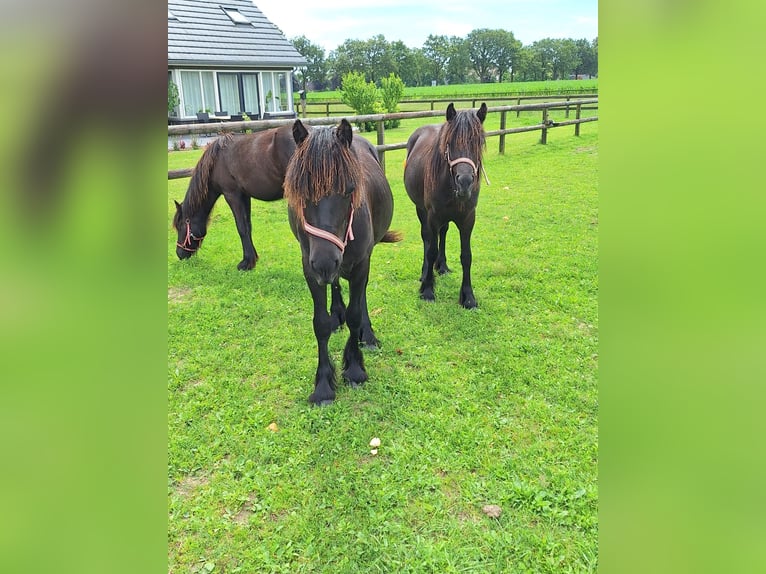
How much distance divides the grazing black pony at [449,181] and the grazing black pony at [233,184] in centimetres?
191

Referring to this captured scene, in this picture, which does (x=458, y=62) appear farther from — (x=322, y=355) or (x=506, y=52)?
(x=322, y=355)

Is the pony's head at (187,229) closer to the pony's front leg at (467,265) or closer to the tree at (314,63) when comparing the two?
the pony's front leg at (467,265)

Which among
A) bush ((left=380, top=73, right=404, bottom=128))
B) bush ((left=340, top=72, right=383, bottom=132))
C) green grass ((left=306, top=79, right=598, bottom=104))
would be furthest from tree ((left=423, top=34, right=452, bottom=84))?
bush ((left=340, top=72, right=383, bottom=132))

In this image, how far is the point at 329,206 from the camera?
116 inches

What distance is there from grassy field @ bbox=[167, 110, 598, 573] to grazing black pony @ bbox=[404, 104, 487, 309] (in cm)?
46

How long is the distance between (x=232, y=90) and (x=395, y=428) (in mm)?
20963

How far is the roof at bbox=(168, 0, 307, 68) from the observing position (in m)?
17.8

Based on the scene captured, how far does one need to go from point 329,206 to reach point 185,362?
2.33m

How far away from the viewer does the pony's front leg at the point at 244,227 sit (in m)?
6.59

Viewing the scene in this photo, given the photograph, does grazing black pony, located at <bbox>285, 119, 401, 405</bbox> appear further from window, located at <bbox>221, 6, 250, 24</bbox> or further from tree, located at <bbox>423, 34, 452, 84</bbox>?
tree, located at <bbox>423, 34, 452, 84</bbox>

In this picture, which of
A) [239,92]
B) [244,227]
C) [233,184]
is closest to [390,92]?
[239,92]
